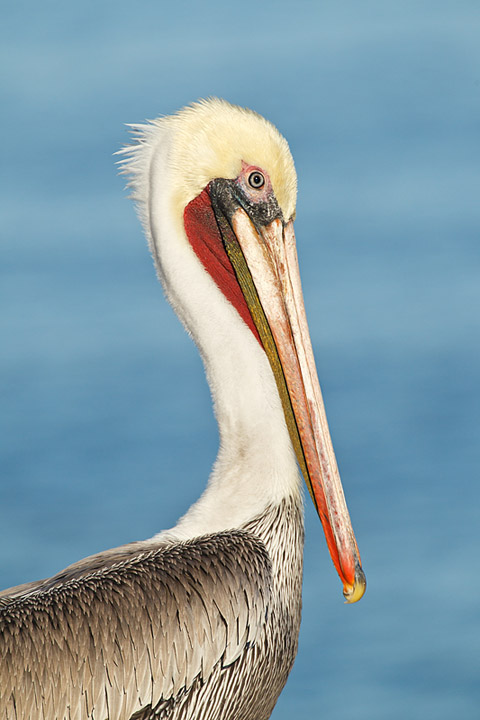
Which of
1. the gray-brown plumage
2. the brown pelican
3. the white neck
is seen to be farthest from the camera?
the white neck

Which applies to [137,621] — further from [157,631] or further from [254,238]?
[254,238]

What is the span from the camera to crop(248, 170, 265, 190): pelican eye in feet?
16.8

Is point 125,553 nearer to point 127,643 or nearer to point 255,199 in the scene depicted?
point 127,643

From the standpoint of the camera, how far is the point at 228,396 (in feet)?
16.7

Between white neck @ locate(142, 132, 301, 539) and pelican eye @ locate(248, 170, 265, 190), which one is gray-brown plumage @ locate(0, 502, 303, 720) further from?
pelican eye @ locate(248, 170, 265, 190)

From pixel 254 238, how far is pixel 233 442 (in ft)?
2.69

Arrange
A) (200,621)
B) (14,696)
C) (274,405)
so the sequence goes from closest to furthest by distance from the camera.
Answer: (14,696) → (200,621) → (274,405)

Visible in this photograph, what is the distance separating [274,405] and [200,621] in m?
0.89

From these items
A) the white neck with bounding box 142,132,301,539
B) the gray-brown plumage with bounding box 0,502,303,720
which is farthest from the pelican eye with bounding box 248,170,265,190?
the gray-brown plumage with bounding box 0,502,303,720

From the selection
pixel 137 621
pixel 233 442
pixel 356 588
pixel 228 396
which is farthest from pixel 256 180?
pixel 137 621

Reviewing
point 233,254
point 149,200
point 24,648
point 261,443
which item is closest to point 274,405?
point 261,443

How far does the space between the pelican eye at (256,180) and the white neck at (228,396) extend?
0.33 m

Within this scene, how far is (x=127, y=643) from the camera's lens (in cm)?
466

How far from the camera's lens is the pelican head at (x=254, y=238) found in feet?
16.8
